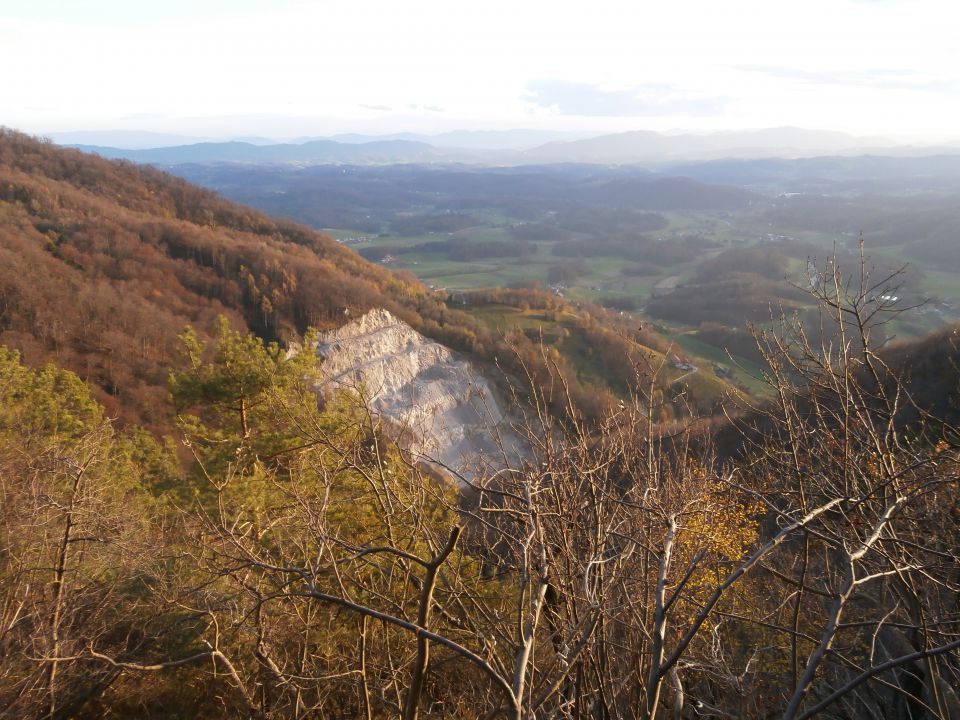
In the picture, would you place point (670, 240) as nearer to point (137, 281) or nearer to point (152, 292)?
point (152, 292)

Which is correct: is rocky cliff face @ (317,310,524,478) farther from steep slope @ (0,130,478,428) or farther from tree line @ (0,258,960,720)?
tree line @ (0,258,960,720)

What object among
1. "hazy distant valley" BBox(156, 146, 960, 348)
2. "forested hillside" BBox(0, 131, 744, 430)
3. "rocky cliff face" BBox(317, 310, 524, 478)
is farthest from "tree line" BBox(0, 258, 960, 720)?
"hazy distant valley" BBox(156, 146, 960, 348)

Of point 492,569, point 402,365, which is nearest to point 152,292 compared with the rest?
point 402,365

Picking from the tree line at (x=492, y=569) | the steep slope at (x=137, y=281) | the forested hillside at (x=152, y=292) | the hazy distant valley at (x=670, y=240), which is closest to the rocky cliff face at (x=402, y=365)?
the forested hillside at (x=152, y=292)

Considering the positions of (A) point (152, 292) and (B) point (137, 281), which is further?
(B) point (137, 281)

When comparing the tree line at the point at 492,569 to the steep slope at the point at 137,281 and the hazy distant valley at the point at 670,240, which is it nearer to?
the steep slope at the point at 137,281

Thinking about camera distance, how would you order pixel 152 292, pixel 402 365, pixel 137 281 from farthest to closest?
pixel 402 365 → pixel 137 281 → pixel 152 292

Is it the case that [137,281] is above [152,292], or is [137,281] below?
above

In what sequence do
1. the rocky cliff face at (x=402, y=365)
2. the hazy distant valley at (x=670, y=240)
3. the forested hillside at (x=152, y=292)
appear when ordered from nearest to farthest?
the forested hillside at (x=152, y=292), the rocky cliff face at (x=402, y=365), the hazy distant valley at (x=670, y=240)

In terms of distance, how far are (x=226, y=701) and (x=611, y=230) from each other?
6139 inches

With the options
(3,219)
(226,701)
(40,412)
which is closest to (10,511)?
(226,701)

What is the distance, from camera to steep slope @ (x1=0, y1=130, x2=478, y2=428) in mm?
30500

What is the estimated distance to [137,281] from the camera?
1650 inches

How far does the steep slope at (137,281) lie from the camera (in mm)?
30500
